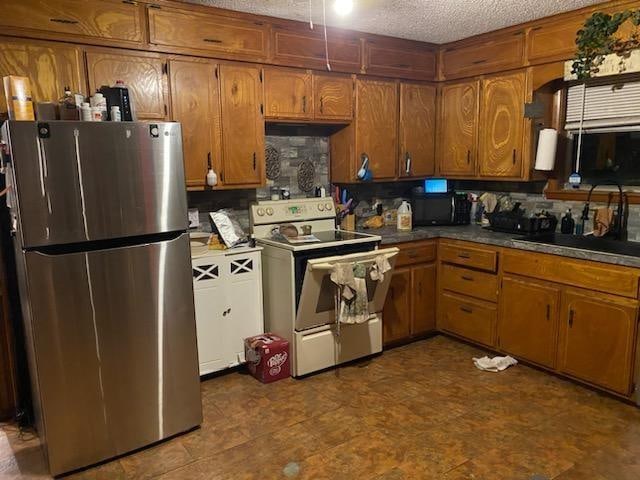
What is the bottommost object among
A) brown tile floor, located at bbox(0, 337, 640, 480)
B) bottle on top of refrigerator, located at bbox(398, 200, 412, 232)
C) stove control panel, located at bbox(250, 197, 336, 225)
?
brown tile floor, located at bbox(0, 337, 640, 480)

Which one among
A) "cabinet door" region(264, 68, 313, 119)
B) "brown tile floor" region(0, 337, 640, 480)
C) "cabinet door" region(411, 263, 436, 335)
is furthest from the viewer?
"cabinet door" region(411, 263, 436, 335)

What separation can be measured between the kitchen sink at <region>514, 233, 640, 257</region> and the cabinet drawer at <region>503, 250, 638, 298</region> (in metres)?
0.14

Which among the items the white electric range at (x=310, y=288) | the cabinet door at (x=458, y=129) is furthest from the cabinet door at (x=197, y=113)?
the cabinet door at (x=458, y=129)

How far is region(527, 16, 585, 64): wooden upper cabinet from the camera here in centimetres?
322

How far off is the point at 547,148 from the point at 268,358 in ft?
8.04

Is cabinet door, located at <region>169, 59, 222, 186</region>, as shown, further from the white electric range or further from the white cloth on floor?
the white cloth on floor

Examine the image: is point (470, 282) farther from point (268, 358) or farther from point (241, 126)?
point (241, 126)

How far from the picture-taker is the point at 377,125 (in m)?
3.86

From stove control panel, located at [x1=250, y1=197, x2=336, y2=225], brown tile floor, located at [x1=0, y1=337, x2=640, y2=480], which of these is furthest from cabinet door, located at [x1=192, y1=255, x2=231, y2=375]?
stove control panel, located at [x1=250, y1=197, x2=336, y2=225]

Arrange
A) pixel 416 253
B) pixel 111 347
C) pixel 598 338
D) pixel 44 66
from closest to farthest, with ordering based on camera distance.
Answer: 1. pixel 111 347
2. pixel 44 66
3. pixel 598 338
4. pixel 416 253

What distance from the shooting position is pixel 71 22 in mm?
2635

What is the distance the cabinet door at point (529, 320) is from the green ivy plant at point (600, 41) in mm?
1406

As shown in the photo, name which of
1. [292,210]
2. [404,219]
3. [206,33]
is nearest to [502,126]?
[404,219]

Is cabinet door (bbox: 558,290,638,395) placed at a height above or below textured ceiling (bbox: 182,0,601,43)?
below
